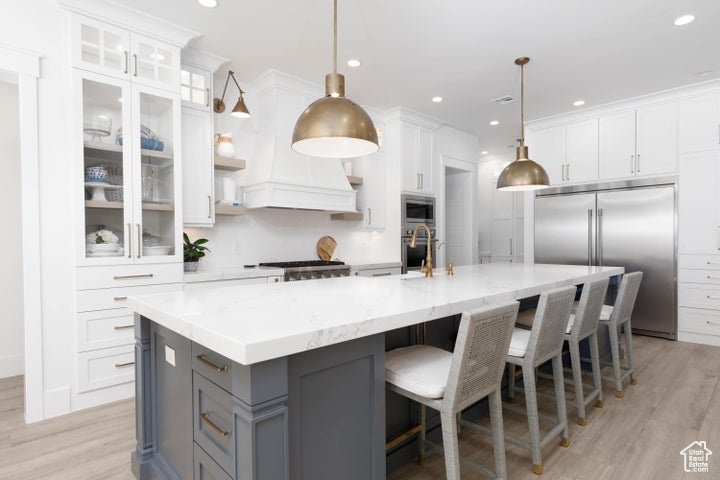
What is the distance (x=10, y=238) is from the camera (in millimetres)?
3270

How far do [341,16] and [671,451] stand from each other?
3.35 meters

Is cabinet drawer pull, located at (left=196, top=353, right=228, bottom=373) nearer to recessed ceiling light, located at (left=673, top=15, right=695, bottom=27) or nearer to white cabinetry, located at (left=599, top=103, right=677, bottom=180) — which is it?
recessed ceiling light, located at (left=673, top=15, right=695, bottom=27)

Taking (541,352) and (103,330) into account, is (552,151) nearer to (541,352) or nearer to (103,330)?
(541,352)

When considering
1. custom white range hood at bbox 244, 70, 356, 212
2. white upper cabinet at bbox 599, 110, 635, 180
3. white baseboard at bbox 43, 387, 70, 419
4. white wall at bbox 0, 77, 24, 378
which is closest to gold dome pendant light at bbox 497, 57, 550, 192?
custom white range hood at bbox 244, 70, 356, 212

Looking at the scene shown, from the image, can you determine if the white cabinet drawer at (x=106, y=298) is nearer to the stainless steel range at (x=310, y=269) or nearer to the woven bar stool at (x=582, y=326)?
the stainless steel range at (x=310, y=269)

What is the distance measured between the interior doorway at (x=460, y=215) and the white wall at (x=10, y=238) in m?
5.02

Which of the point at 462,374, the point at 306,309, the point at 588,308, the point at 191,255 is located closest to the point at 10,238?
the point at 191,255

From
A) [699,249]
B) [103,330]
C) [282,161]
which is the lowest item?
[103,330]

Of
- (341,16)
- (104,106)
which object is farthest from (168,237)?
(341,16)

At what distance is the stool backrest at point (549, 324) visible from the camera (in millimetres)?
1852

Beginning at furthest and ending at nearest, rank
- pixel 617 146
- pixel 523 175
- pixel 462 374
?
pixel 617 146
pixel 523 175
pixel 462 374

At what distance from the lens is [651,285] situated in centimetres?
447

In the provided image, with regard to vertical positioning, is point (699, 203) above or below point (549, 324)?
above

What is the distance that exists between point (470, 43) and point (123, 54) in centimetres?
268
